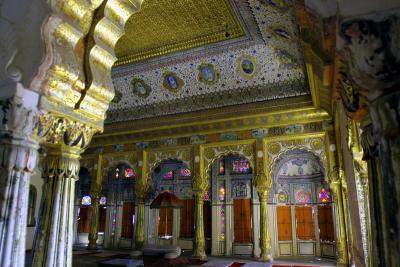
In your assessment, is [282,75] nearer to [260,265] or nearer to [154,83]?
[154,83]

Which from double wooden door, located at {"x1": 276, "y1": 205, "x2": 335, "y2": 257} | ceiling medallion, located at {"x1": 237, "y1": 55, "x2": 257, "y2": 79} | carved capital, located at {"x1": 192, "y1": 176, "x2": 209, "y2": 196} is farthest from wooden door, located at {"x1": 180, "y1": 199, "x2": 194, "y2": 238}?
ceiling medallion, located at {"x1": 237, "y1": 55, "x2": 257, "y2": 79}

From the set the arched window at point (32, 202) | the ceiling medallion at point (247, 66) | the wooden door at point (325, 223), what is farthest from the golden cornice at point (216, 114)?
the wooden door at point (325, 223)

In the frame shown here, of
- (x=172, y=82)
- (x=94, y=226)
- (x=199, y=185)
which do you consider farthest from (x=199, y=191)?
(x=94, y=226)

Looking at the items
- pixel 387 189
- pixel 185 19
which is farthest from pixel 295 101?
pixel 387 189

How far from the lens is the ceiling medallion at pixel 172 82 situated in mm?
8680

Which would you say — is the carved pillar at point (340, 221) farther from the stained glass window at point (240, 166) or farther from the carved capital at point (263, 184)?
the stained glass window at point (240, 166)

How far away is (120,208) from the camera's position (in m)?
12.5

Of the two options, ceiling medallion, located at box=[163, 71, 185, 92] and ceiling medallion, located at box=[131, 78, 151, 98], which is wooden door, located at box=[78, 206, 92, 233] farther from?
ceiling medallion, located at box=[163, 71, 185, 92]

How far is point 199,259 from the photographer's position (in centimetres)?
893

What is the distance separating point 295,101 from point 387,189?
Answer: 7.06 m

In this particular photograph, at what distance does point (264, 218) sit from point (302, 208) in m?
2.64

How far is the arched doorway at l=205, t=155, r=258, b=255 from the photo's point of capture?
1045cm

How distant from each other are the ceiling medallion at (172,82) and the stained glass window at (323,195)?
5.90 m

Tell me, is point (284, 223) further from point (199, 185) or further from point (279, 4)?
point (279, 4)
